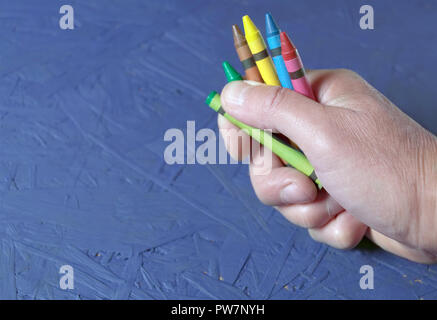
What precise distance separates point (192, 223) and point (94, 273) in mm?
147

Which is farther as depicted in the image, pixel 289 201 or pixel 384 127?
pixel 289 201

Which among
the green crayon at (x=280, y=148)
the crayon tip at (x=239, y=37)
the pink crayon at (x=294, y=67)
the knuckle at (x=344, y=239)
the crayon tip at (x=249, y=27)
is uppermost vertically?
the crayon tip at (x=249, y=27)

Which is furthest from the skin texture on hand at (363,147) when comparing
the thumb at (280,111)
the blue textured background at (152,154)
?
the blue textured background at (152,154)

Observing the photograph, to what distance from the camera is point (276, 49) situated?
0.60 metres

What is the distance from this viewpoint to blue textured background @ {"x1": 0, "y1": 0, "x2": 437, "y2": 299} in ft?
2.31

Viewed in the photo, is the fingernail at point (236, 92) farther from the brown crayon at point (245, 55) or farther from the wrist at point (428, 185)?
the wrist at point (428, 185)

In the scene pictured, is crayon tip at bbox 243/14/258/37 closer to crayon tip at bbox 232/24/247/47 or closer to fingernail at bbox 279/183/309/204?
crayon tip at bbox 232/24/247/47

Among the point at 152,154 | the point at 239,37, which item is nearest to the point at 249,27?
the point at 239,37

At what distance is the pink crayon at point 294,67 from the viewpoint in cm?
A: 59

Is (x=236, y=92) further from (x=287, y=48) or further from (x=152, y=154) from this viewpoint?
(x=152, y=154)

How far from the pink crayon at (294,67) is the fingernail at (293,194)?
120 mm

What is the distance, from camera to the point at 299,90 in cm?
64

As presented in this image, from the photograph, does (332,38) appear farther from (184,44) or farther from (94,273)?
(94,273)
